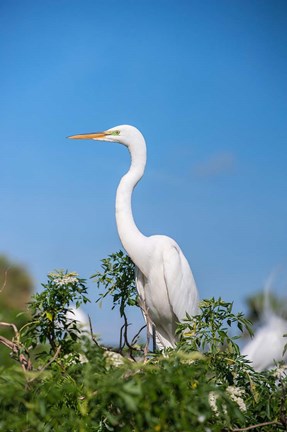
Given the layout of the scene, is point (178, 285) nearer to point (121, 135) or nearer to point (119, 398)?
point (121, 135)

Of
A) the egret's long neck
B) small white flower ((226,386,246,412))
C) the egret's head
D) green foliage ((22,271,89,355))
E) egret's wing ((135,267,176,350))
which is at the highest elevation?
the egret's head

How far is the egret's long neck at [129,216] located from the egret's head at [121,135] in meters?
0.16

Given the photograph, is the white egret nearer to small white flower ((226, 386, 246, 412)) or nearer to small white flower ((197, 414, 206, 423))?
small white flower ((226, 386, 246, 412))

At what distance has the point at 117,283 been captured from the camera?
165 inches

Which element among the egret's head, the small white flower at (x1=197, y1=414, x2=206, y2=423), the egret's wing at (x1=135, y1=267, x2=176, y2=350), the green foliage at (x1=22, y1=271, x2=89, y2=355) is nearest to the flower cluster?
the green foliage at (x1=22, y1=271, x2=89, y2=355)

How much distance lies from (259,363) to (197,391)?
3.42 meters

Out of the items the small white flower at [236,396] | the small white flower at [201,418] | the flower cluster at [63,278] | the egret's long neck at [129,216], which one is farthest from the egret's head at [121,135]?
the small white flower at [201,418]

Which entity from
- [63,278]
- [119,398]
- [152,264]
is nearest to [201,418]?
[119,398]

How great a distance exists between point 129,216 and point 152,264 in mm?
331

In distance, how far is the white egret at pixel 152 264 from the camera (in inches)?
173

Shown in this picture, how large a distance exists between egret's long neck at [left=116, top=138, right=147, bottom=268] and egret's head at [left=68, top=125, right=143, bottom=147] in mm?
158

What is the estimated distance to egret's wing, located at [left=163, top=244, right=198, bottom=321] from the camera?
4.39 metres

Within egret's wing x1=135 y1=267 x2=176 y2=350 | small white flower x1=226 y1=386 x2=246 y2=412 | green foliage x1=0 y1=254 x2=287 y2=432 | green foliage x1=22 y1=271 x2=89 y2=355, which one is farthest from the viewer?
egret's wing x1=135 y1=267 x2=176 y2=350

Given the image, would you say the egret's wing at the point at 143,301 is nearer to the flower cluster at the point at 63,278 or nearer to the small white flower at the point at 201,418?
the flower cluster at the point at 63,278
